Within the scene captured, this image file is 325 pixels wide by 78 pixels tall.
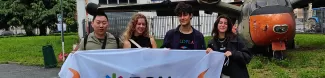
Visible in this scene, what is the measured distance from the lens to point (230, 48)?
4.24 metres

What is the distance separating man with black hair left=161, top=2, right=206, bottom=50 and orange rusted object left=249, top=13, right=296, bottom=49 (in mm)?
6132

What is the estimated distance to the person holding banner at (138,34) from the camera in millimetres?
4391

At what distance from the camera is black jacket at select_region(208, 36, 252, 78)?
4156 mm

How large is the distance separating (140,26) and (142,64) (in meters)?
0.45

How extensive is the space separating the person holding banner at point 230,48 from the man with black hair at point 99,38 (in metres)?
1.10

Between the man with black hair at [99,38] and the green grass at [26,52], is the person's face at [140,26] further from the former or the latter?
the green grass at [26,52]

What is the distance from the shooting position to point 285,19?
32.9 feet

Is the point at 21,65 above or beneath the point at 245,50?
beneath

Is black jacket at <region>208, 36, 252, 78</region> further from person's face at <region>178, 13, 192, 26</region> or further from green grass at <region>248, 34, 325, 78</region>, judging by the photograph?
green grass at <region>248, 34, 325, 78</region>

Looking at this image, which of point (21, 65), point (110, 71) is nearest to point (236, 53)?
point (110, 71)

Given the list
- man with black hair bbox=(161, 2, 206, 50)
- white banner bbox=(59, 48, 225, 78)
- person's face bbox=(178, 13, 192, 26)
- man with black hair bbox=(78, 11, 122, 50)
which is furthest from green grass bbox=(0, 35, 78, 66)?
person's face bbox=(178, 13, 192, 26)

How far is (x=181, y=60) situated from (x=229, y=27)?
694 millimetres

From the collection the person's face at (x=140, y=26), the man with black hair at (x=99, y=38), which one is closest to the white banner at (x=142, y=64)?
the man with black hair at (x=99, y=38)

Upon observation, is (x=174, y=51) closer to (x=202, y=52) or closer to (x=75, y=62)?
(x=202, y=52)
